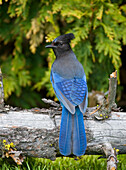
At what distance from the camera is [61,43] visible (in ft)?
10.6

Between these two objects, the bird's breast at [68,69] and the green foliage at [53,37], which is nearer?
the bird's breast at [68,69]

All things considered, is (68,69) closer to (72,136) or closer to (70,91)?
(70,91)

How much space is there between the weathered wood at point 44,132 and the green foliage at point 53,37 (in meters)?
0.96

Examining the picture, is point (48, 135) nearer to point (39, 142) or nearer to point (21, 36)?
point (39, 142)

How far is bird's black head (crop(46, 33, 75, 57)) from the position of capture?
3.18m

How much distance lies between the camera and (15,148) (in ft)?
8.51

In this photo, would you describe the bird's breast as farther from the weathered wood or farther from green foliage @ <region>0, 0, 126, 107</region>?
Result: green foliage @ <region>0, 0, 126, 107</region>

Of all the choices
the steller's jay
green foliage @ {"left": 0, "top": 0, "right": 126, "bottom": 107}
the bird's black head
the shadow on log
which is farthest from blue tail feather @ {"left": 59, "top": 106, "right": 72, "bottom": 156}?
green foliage @ {"left": 0, "top": 0, "right": 126, "bottom": 107}

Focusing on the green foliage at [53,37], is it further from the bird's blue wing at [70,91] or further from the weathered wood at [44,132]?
the weathered wood at [44,132]

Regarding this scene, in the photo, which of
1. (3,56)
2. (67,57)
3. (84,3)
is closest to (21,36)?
(3,56)

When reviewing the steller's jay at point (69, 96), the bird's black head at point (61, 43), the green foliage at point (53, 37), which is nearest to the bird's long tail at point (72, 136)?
the steller's jay at point (69, 96)

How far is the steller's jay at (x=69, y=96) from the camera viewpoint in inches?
97.5

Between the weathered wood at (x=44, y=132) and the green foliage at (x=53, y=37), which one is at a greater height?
the green foliage at (x=53, y=37)

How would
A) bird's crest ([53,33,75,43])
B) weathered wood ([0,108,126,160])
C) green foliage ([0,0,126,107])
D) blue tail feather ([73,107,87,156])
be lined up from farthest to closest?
green foliage ([0,0,126,107]) < bird's crest ([53,33,75,43]) < weathered wood ([0,108,126,160]) < blue tail feather ([73,107,87,156])
